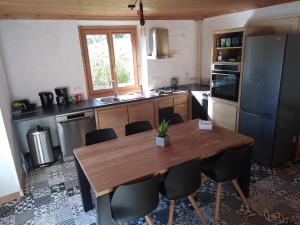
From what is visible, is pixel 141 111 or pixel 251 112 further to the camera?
pixel 141 111

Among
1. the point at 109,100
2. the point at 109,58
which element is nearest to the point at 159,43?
the point at 109,58

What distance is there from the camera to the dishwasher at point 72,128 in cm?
343

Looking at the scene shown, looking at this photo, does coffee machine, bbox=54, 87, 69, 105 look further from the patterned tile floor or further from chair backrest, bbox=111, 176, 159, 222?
chair backrest, bbox=111, 176, 159, 222

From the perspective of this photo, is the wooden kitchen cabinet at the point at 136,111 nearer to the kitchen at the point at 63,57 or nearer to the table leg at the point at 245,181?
the kitchen at the point at 63,57

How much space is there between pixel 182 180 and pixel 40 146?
246cm

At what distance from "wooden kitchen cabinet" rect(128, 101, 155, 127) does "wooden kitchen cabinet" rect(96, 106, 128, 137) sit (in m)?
0.10

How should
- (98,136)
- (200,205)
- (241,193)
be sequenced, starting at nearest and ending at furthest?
(241,193), (200,205), (98,136)

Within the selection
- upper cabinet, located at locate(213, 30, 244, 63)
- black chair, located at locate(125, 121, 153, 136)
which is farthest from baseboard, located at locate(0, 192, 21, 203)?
upper cabinet, located at locate(213, 30, 244, 63)

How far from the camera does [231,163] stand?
6.70 ft

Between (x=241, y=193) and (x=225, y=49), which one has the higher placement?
(x=225, y=49)

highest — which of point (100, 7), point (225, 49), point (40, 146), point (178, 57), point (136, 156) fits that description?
point (100, 7)

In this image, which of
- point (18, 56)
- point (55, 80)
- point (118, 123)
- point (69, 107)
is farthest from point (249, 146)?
point (18, 56)

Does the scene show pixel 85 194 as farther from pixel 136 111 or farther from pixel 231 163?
pixel 136 111

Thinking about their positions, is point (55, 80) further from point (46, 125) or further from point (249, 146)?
point (249, 146)
